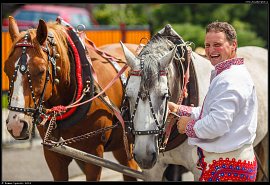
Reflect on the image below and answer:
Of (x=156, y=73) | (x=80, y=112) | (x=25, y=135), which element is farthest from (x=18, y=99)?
(x=156, y=73)

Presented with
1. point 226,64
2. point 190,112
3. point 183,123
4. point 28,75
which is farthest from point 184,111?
point 28,75

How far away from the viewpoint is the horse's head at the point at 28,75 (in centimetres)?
350

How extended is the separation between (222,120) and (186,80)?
3.53ft

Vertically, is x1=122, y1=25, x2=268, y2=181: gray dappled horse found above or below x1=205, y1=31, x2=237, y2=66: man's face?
below

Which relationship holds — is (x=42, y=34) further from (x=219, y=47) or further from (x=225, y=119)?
(x=225, y=119)

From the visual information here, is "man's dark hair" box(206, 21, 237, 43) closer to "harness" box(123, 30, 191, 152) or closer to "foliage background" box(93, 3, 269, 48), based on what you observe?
"harness" box(123, 30, 191, 152)

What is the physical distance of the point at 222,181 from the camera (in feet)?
9.62

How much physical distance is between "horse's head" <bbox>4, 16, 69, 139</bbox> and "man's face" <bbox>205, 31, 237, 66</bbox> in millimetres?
1202

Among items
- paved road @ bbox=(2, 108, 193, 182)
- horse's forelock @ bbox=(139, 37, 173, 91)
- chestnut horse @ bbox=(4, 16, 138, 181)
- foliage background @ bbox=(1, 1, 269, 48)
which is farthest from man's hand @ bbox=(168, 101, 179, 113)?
foliage background @ bbox=(1, 1, 269, 48)

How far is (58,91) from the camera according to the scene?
3975mm

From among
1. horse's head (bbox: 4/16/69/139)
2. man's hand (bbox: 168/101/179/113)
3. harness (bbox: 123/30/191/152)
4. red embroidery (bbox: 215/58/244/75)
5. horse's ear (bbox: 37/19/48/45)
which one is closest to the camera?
red embroidery (bbox: 215/58/244/75)

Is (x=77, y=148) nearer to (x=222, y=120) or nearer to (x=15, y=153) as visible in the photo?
(x=222, y=120)

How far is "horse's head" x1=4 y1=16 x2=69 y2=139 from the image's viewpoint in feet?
11.5

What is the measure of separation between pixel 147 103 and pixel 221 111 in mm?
514
